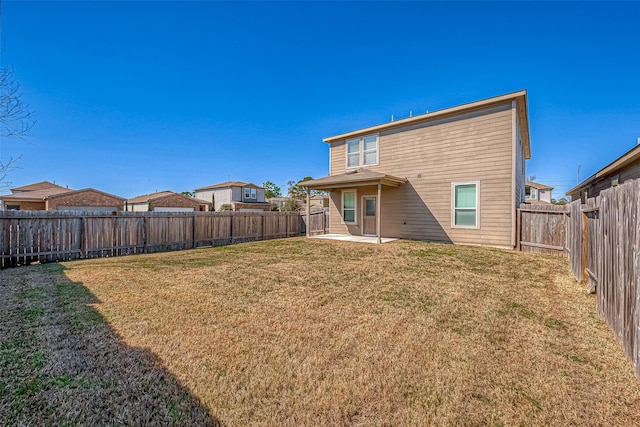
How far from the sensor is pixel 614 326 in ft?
10.5

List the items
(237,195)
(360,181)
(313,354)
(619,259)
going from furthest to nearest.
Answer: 1. (237,195)
2. (360,181)
3. (619,259)
4. (313,354)

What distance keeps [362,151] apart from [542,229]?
25.3 feet

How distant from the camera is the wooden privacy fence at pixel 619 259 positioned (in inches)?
100

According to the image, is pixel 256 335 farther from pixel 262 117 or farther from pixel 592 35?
pixel 262 117

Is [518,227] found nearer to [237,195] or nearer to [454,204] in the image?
[454,204]

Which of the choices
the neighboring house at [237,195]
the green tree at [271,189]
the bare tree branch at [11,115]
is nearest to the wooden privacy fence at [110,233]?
the bare tree branch at [11,115]

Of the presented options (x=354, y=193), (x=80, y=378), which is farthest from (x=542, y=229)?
(x=80, y=378)

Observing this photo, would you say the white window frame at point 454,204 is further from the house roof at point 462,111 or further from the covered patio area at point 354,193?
the house roof at point 462,111

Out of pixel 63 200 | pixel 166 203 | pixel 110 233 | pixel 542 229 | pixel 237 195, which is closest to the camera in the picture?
pixel 542 229

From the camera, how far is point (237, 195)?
129 feet

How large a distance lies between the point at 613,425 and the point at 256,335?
3094 millimetres

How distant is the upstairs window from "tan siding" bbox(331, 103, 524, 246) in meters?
0.34

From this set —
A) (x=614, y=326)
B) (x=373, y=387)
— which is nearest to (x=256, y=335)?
(x=373, y=387)

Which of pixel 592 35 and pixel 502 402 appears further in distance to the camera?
pixel 592 35
